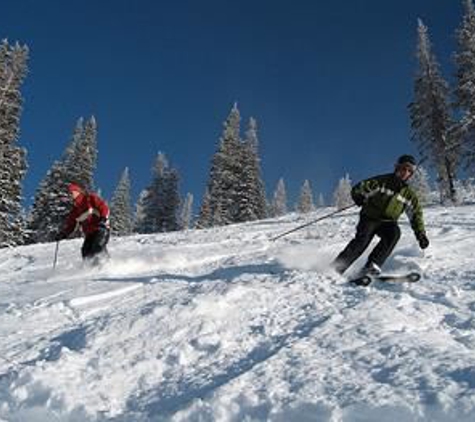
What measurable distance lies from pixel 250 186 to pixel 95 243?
37.8 m

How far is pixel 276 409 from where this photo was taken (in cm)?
444

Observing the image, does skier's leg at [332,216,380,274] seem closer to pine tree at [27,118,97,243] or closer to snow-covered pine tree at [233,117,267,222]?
pine tree at [27,118,97,243]

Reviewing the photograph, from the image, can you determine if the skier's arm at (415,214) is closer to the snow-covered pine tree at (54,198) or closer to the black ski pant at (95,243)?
the black ski pant at (95,243)

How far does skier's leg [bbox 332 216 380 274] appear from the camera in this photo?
8.45 metres

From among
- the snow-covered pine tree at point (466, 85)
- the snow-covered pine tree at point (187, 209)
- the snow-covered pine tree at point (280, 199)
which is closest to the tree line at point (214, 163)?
the snow-covered pine tree at point (466, 85)

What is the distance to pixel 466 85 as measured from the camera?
33.5 m

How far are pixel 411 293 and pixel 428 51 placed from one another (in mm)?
35686

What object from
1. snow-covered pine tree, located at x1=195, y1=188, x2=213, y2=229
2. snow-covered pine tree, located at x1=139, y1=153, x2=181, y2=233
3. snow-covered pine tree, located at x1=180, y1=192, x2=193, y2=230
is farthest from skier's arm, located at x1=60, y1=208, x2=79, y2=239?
snow-covered pine tree, located at x1=180, y1=192, x2=193, y2=230

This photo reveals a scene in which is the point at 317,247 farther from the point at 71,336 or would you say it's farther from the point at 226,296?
the point at 71,336

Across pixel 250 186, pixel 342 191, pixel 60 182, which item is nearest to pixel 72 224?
pixel 60 182

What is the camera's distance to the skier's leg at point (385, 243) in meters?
8.26

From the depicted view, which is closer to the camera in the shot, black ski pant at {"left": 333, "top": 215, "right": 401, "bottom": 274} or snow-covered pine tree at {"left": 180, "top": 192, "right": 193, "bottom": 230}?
black ski pant at {"left": 333, "top": 215, "right": 401, "bottom": 274}

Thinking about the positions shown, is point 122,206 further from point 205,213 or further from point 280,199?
point 280,199

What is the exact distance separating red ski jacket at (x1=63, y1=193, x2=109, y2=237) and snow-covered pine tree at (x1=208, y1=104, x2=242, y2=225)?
35209mm
